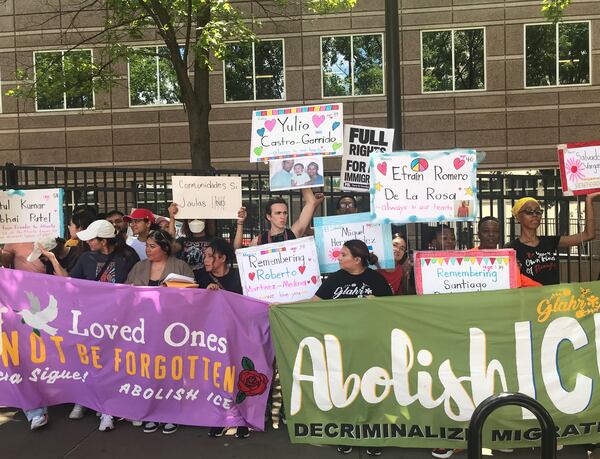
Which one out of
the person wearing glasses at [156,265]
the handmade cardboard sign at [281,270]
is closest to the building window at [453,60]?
the handmade cardboard sign at [281,270]

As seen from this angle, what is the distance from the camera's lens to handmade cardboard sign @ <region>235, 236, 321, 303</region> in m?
4.96

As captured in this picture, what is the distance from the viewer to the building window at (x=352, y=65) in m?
16.3

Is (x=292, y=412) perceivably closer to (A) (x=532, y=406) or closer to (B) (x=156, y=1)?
(A) (x=532, y=406)

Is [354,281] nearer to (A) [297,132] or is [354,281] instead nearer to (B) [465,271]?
(B) [465,271]

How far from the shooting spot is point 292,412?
14.1 ft

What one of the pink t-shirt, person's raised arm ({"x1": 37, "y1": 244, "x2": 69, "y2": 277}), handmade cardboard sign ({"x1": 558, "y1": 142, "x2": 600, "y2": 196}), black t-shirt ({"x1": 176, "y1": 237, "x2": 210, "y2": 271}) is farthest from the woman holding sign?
the pink t-shirt

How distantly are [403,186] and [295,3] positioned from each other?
12.2m

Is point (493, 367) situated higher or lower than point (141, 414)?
higher

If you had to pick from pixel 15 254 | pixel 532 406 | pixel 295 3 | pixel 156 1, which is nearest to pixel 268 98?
pixel 295 3

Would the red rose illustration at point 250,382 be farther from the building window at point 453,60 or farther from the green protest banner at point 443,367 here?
the building window at point 453,60

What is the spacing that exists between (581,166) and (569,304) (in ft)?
6.50

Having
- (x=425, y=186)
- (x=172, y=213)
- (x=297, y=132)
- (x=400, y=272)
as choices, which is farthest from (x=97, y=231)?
(x=425, y=186)

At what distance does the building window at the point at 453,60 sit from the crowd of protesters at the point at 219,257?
459 inches

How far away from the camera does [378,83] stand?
53.5 ft
